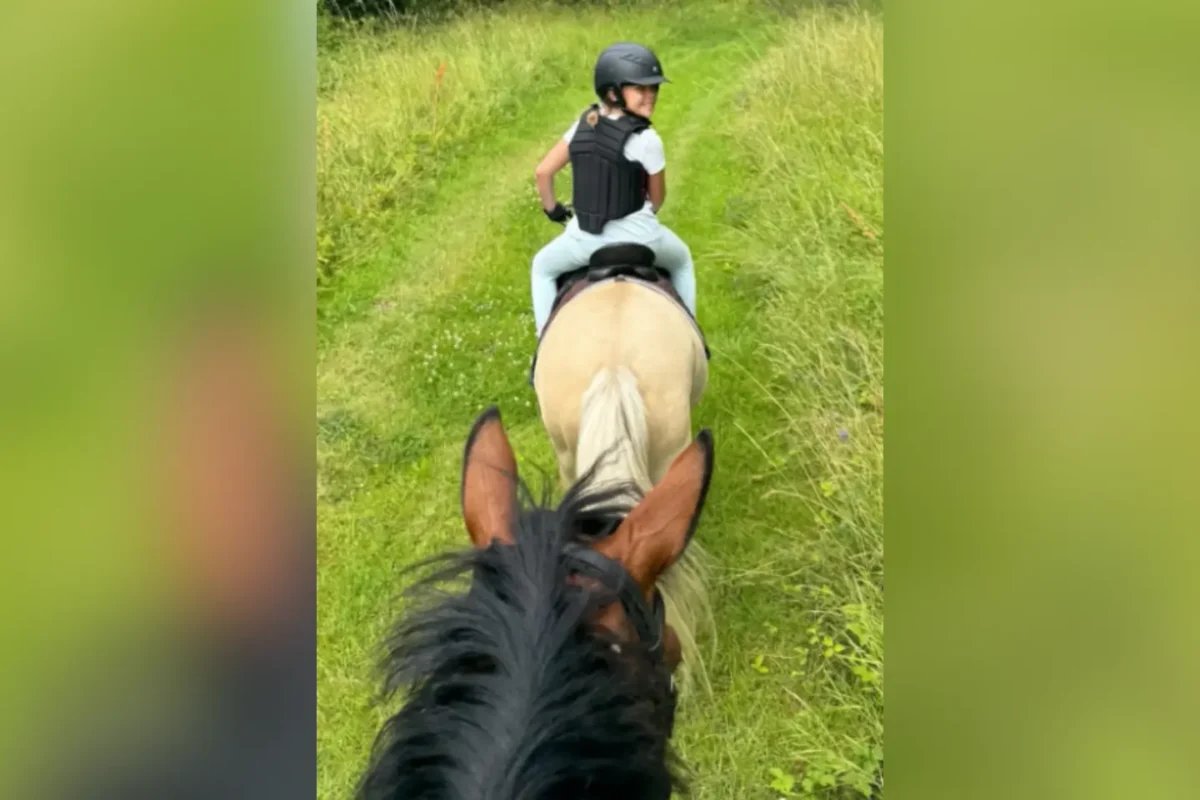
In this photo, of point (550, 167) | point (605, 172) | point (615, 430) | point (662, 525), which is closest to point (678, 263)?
point (605, 172)

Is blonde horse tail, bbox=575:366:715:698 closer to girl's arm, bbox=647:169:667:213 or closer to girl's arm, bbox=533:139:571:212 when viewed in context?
girl's arm, bbox=647:169:667:213

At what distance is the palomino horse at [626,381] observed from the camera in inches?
47.1

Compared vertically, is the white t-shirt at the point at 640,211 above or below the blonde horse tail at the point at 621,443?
above

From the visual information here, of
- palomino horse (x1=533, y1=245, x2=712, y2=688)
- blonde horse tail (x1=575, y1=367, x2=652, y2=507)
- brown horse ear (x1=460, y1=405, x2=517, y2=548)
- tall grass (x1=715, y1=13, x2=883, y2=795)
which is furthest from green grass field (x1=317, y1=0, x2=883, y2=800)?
brown horse ear (x1=460, y1=405, x2=517, y2=548)

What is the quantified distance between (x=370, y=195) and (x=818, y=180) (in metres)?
1.01

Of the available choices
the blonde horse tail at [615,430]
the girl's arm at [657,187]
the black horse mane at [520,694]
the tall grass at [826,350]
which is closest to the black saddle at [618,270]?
the girl's arm at [657,187]

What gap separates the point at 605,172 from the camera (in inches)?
56.9

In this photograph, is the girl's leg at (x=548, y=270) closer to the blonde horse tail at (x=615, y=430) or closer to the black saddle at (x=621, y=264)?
the black saddle at (x=621, y=264)

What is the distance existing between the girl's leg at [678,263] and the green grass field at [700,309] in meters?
0.13

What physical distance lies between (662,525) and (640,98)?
0.88 meters
